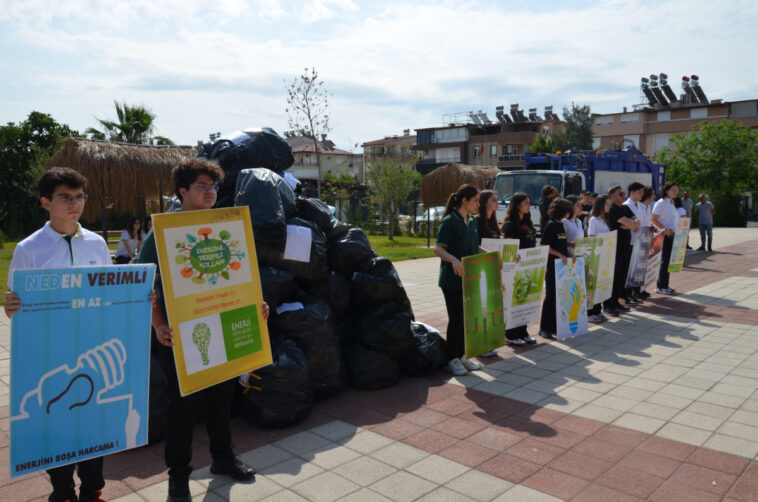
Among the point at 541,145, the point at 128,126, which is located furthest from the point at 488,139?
the point at 128,126

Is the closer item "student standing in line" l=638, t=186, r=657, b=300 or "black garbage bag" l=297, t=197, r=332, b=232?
"black garbage bag" l=297, t=197, r=332, b=232

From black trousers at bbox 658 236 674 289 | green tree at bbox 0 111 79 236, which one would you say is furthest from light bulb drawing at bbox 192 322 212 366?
green tree at bbox 0 111 79 236

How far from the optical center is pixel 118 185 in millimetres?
14836

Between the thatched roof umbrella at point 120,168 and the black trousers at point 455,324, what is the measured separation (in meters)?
11.1

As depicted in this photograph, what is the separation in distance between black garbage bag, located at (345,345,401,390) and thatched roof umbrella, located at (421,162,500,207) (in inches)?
726

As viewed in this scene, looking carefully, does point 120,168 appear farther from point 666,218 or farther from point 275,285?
point 666,218

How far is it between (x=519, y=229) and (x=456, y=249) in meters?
1.51

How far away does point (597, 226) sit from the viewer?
791 centimetres

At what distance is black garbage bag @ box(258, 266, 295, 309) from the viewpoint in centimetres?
435

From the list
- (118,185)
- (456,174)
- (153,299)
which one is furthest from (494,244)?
(456,174)

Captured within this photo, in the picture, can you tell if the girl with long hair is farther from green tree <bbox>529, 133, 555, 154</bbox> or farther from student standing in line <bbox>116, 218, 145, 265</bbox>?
green tree <bbox>529, 133, 555, 154</bbox>

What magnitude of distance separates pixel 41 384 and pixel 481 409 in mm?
3210

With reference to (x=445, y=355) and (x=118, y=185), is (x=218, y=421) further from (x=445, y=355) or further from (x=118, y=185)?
(x=118, y=185)

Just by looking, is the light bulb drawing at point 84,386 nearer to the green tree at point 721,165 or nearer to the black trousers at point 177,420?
the black trousers at point 177,420
